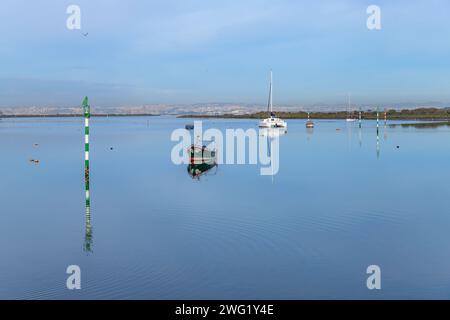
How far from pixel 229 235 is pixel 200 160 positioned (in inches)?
792

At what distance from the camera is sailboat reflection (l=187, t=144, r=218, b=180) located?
35.3 m

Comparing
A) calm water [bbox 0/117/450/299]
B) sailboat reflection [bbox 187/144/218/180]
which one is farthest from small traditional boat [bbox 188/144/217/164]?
calm water [bbox 0/117/450/299]

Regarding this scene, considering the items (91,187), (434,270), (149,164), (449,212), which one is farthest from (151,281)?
(149,164)

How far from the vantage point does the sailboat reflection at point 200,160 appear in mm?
35312

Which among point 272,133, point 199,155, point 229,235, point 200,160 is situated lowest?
point 229,235

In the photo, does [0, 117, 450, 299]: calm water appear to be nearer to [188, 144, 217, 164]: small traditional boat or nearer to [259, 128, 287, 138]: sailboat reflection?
[188, 144, 217, 164]: small traditional boat

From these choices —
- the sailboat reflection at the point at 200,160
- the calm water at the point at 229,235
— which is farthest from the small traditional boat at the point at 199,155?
the calm water at the point at 229,235

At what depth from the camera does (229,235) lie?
647 inches

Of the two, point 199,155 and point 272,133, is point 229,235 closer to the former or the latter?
point 199,155

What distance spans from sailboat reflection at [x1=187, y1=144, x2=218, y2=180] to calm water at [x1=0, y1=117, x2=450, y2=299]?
2.10 meters

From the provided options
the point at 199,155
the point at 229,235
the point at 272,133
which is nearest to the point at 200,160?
the point at 199,155

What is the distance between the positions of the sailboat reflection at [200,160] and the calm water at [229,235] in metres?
2.10

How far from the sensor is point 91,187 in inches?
1102
